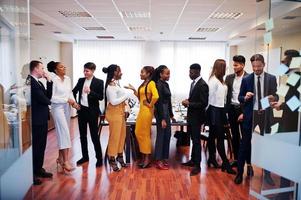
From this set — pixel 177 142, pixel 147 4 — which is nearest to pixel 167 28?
pixel 147 4

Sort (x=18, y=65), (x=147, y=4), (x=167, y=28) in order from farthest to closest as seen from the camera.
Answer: (x=167, y=28) < (x=147, y=4) < (x=18, y=65)

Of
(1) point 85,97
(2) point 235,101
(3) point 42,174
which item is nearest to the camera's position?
(3) point 42,174

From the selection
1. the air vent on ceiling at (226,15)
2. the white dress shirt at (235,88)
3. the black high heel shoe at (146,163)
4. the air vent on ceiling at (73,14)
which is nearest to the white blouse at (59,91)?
the black high heel shoe at (146,163)

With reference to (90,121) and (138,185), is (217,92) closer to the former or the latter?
(138,185)

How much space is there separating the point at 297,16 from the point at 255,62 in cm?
64

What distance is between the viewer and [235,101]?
4293 millimetres

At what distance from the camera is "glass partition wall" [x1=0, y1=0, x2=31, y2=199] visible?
6.40ft

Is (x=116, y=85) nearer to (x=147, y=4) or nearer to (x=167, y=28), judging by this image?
(x=147, y=4)

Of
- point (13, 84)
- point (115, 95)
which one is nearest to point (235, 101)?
point (115, 95)

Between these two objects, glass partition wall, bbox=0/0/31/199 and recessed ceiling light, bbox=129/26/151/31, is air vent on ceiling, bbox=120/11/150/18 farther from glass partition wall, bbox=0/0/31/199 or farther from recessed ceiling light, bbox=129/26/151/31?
glass partition wall, bbox=0/0/31/199

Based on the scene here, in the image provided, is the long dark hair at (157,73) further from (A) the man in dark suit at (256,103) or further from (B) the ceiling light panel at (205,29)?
(B) the ceiling light panel at (205,29)

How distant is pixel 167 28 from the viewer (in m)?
7.46

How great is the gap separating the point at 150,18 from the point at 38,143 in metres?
3.78

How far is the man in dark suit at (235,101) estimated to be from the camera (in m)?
4.13
